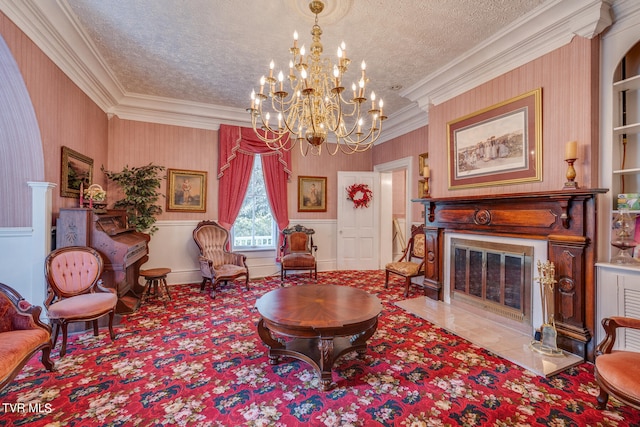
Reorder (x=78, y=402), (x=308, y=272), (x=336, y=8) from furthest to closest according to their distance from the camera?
(x=308, y=272) < (x=336, y=8) < (x=78, y=402)

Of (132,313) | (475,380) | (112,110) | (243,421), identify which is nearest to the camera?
(243,421)

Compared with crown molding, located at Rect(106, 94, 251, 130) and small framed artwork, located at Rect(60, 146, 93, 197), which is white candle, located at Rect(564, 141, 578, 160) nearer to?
crown molding, located at Rect(106, 94, 251, 130)

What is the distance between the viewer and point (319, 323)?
221cm

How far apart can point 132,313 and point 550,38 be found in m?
5.90

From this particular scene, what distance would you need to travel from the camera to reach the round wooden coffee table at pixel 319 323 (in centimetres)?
220

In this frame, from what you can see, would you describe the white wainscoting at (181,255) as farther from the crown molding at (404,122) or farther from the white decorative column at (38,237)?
the crown molding at (404,122)

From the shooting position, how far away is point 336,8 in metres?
2.69

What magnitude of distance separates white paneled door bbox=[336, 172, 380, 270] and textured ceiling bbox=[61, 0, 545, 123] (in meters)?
2.48

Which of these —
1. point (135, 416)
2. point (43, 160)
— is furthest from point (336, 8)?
point (135, 416)

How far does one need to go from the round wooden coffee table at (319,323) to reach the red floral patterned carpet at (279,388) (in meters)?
0.14

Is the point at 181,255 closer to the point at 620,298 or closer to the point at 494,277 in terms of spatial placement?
the point at 494,277

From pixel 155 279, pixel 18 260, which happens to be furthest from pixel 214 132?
pixel 18 260

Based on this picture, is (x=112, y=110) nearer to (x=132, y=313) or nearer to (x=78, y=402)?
(x=132, y=313)

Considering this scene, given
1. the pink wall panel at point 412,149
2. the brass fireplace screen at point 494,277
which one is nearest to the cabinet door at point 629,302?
the brass fireplace screen at point 494,277
